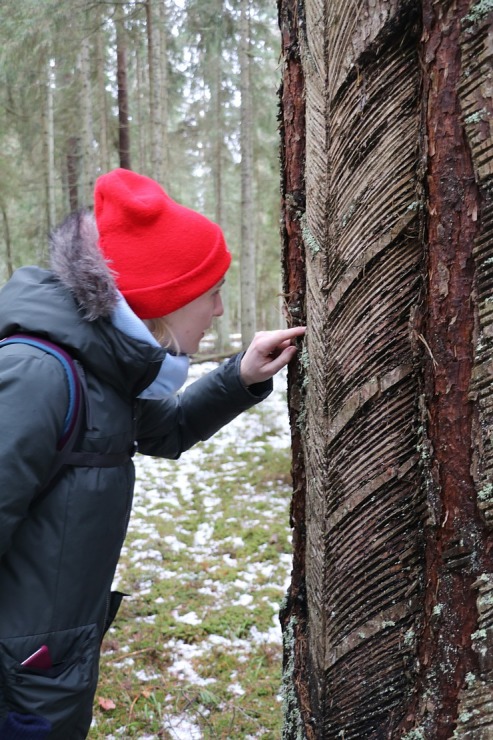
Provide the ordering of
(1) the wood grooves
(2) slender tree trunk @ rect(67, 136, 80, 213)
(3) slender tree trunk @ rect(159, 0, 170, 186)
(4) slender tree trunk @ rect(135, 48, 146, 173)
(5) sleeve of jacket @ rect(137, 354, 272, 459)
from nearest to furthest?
(1) the wood grooves, (5) sleeve of jacket @ rect(137, 354, 272, 459), (3) slender tree trunk @ rect(159, 0, 170, 186), (4) slender tree trunk @ rect(135, 48, 146, 173), (2) slender tree trunk @ rect(67, 136, 80, 213)

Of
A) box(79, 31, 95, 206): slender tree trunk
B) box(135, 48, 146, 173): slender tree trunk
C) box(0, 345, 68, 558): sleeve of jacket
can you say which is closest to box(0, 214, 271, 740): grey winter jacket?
box(0, 345, 68, 558): sleeve of jacket

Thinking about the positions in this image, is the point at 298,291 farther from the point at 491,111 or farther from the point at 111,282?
the point at 491,111

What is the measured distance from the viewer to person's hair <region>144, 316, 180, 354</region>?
1.66m

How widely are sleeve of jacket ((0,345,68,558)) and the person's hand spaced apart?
643mm

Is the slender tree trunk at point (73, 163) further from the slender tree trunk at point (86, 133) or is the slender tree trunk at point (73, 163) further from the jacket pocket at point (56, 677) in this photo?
the jacket pocket at point (56, 677)

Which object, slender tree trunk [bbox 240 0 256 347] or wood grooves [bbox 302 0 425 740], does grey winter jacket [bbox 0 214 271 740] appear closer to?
wood grooves [bbox 302 0 425 740]

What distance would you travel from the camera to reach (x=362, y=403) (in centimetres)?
115

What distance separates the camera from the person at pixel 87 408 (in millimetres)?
1274

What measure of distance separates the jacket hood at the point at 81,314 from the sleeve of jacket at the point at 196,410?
0.48 meters

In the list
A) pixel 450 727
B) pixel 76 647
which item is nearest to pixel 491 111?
pixel 450 727

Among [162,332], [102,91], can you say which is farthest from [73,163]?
[162,332]

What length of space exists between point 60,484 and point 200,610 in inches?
107

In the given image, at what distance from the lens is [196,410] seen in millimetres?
2115

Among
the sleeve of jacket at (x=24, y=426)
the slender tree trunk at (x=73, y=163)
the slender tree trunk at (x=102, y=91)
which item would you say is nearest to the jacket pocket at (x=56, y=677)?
the sleeve of jacket at (x=24, y=426)
